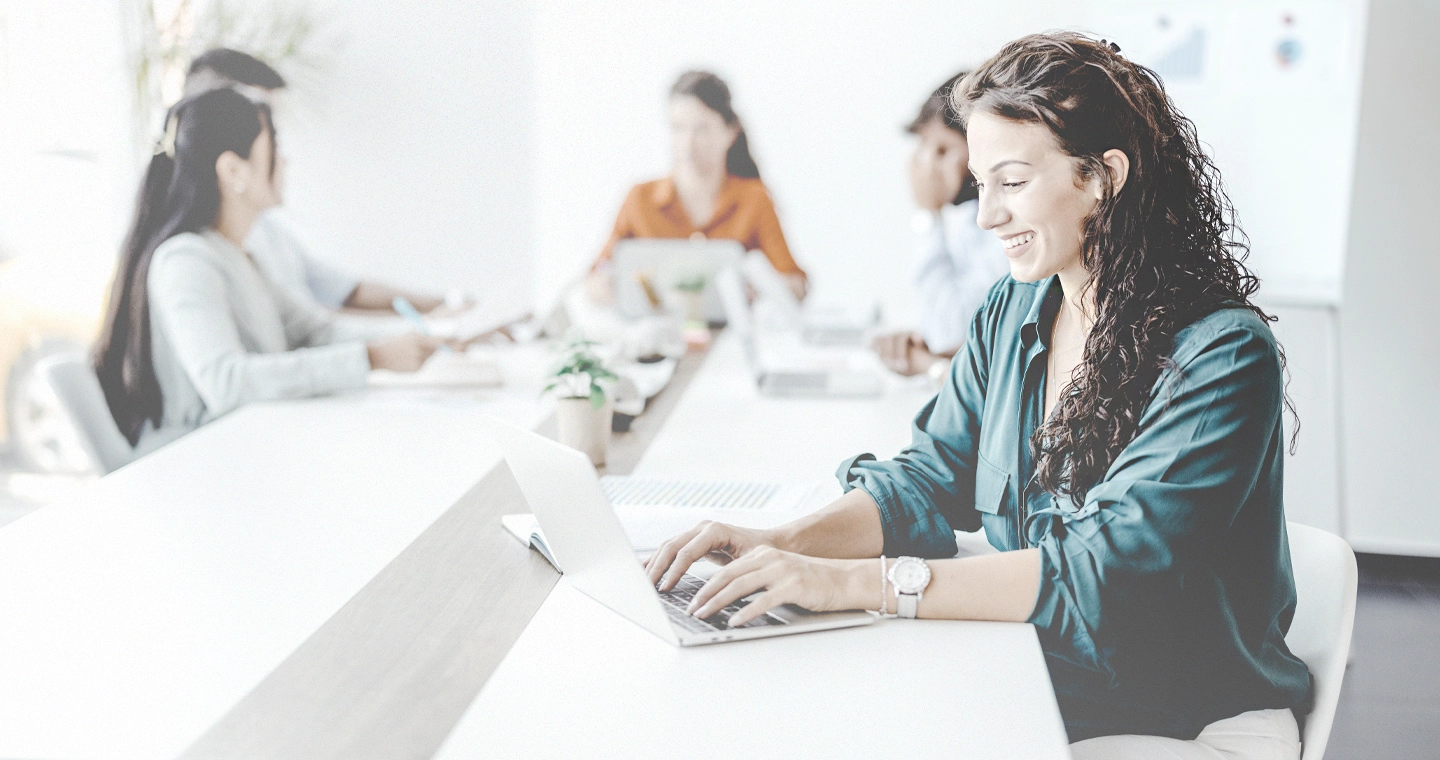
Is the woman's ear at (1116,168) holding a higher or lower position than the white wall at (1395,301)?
higher

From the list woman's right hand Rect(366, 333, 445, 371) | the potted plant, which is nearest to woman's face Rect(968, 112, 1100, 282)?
the potted plant

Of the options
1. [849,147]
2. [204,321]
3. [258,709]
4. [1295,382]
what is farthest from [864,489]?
[849,147]

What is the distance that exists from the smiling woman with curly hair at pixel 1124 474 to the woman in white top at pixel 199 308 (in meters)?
1.46

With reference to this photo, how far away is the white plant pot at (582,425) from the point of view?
6.35 feet

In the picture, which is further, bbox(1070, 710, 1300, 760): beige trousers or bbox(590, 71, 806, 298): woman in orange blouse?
bbox(590, 71, 806, 298): woman in orange blouse

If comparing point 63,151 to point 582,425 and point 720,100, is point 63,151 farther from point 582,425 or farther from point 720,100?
point 582,425

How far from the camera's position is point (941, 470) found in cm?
151

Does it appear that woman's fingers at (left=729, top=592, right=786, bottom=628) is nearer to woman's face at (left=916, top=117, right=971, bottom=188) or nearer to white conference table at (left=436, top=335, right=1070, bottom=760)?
white conference table at (left=436, top=335, right=1070, bottom=760)

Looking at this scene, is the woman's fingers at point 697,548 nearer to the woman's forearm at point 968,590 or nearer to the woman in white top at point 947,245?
the woman's forearm at point 968,590

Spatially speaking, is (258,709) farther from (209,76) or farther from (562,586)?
(209,76)

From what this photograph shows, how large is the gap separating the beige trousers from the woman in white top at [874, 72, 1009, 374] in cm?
201

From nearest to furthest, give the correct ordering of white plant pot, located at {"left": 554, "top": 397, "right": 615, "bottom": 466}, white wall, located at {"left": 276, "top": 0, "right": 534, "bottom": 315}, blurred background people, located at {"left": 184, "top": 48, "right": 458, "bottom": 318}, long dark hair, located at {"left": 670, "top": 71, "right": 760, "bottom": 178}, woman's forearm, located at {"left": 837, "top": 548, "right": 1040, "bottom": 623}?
woman's forearm, located at {"left": 837, "top": 548, "right": 1040, "bottom": 623}, white plant pot, located at {"left": 554, "top": 397, "right": 615, "bottom": 466}, blurred background people, located at {"left": 184, "top": 48, "right": 458, "bottom": 318}, long dark hair, located at {"left": 670, "top": 71, "right": 760, "bottom": 178}, white wall, located at {"left": 276, "top": 0, "right": 534, "bottom": 315}

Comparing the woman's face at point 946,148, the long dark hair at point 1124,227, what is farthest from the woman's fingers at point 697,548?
the woman's face at point 946,148

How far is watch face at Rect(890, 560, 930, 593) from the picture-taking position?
119cm
